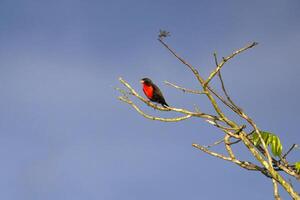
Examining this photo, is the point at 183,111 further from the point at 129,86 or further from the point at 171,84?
the point at 129,86

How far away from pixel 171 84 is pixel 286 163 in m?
3.16

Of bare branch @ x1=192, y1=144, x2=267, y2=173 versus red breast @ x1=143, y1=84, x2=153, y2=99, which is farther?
red breast @ x1=143, y1=84, x2=153, y2=99

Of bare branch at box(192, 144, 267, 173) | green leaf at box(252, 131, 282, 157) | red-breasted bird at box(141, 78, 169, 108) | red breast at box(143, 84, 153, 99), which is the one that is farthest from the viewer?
red breast at box(143, 84, 153, 99)

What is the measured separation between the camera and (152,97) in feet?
78.5

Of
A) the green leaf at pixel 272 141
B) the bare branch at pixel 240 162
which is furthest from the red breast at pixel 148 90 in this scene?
the bare branch at pixel 240 162

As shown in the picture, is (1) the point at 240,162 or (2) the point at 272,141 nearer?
(1) the point at 240,162

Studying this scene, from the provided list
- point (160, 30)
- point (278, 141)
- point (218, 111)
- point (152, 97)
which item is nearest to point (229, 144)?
point (218, 111)

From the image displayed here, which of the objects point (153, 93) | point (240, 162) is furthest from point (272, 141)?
point (153, 93)

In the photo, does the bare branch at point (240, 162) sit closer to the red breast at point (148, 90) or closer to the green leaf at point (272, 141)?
the green leaf at point (272, 141)

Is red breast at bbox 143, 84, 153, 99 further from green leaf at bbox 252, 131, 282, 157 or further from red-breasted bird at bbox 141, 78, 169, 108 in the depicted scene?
green leaf at bbox 252, 131, 282, 157

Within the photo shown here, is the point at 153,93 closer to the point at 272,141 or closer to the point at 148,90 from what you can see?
the point at 148,90

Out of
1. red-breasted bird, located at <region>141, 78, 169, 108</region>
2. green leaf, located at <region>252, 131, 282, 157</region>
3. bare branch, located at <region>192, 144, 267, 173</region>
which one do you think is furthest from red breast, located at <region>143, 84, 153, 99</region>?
bare branch, located at <region>192, 144, 267, 173</region>

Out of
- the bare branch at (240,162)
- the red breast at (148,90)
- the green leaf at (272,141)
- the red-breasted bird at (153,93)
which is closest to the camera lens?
the bare branch at (240,162)

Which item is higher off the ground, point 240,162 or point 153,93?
point 153,93
